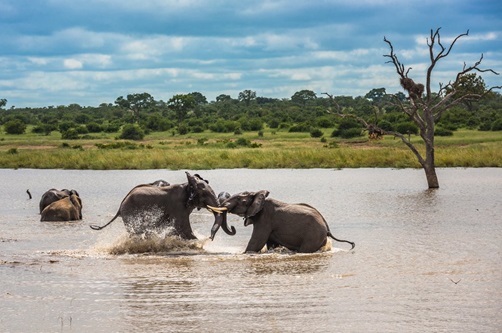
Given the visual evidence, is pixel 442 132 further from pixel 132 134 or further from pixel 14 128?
pixel 14 128

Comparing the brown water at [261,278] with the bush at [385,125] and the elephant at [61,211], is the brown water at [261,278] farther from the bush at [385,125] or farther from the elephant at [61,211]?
the bush at [385,125]

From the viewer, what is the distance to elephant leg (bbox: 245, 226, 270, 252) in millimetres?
13008

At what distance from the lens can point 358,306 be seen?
9.39m

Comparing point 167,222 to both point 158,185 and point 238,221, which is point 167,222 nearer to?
point 158,185

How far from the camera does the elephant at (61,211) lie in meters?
18.1

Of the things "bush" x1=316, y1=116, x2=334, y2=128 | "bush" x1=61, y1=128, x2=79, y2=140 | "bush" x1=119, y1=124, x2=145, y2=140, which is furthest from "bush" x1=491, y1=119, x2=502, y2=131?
"bush" x1=61, y1=128, x2=79, y2=140

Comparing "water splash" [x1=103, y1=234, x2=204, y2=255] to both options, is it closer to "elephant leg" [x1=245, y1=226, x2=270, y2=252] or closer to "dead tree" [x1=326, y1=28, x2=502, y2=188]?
"elephant leg" [x1=245, y1=226, x2=270, y2=252]

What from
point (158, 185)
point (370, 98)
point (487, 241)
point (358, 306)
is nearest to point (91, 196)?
point (158, 185)

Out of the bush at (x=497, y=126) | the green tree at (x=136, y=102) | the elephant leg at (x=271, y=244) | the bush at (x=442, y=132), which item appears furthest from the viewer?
the green tree at (x=136, y=102)

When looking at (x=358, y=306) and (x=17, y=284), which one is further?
(x=17, y=284)

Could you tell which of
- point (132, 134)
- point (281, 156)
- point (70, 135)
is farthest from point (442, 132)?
point (70, 135)

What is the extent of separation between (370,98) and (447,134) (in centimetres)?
7914

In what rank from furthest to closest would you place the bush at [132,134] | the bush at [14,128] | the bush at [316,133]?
the bush at [14,128] < the bush at [132,134] < the bush at [316,133]

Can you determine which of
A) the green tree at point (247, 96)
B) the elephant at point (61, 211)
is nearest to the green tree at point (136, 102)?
the green tree at point (247, 96)
